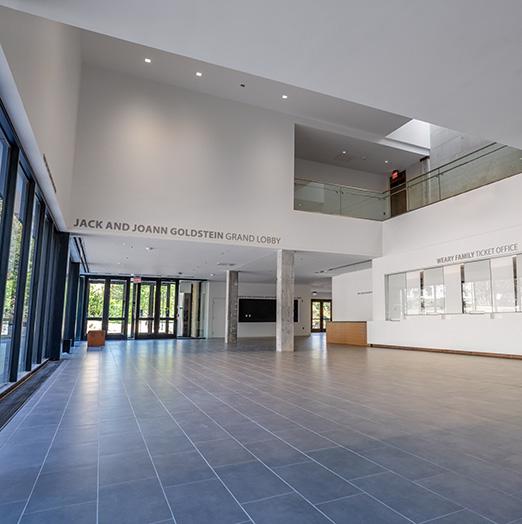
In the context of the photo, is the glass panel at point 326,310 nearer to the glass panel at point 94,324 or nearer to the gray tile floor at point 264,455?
the glass panel at point 94,324

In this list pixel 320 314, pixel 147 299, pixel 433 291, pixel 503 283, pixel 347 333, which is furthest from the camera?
pixel 320 314

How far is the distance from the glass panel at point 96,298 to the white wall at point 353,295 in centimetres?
1207

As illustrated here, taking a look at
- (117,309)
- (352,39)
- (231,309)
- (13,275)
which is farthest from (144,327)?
(352,39)

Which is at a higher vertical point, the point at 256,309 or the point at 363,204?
the point at 363,204

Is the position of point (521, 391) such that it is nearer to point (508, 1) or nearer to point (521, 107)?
point (521, 107)

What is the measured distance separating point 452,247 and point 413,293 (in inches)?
90.3

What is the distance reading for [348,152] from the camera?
54.4 feet

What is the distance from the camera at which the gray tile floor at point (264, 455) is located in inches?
82.6

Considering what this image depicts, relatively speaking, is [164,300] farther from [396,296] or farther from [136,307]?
[396,296]

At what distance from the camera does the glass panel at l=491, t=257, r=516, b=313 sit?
34.0 feet

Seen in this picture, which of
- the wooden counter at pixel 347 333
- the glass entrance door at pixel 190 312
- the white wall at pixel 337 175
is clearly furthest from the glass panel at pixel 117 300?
the white wall at pixel 337 175

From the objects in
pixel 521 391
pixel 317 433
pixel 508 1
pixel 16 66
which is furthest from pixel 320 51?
pixel 521 391

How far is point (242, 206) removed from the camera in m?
12.4

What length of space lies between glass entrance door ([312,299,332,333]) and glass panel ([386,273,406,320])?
16.0m
